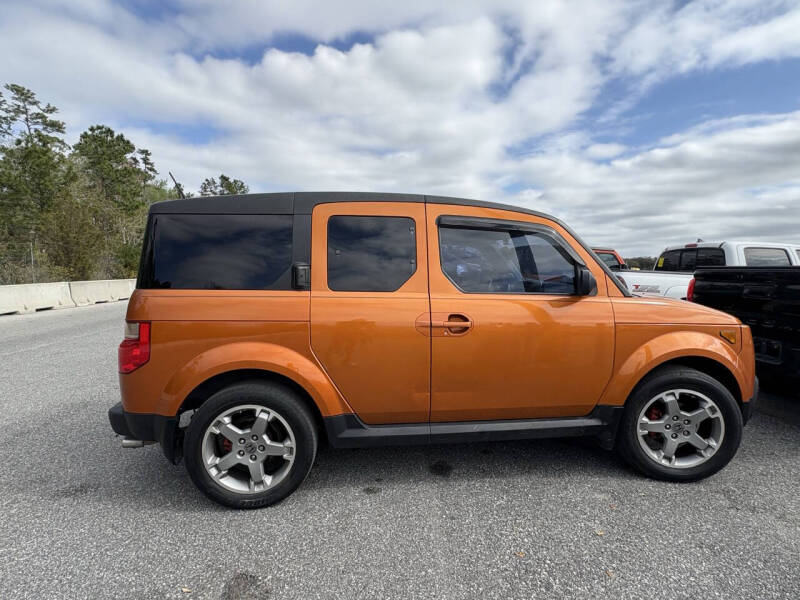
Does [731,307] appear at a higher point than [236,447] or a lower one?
higher

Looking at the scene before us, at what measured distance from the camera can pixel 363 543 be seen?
2.22m

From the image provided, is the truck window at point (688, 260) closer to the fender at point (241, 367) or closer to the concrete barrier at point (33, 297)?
the fender at point (241, 367)

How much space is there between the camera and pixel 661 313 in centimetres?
286

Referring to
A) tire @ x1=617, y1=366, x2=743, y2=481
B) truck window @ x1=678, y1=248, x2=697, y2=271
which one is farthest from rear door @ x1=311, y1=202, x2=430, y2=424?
truck window @ x1=678, y1=248, x2=697, y2=271

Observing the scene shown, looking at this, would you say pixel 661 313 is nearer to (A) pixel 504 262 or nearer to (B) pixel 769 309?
(A) pixel 504 262

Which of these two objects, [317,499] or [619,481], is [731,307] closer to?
[619,481]

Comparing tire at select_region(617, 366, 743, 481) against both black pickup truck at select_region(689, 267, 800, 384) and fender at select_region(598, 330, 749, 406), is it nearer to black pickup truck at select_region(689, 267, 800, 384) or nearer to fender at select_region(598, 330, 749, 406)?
fender at select_region(598, 330, 749, 406)

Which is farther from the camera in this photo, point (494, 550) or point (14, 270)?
point (14, 270)

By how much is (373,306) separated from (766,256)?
8.24 metres

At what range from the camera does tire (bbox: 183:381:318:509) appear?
8.16 ft

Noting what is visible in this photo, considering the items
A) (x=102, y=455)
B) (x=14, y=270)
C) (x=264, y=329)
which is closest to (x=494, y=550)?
(x=264, y=329)

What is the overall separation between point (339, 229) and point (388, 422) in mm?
1331

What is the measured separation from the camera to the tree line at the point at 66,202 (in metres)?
20.0

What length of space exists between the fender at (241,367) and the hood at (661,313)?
6.92 feet
